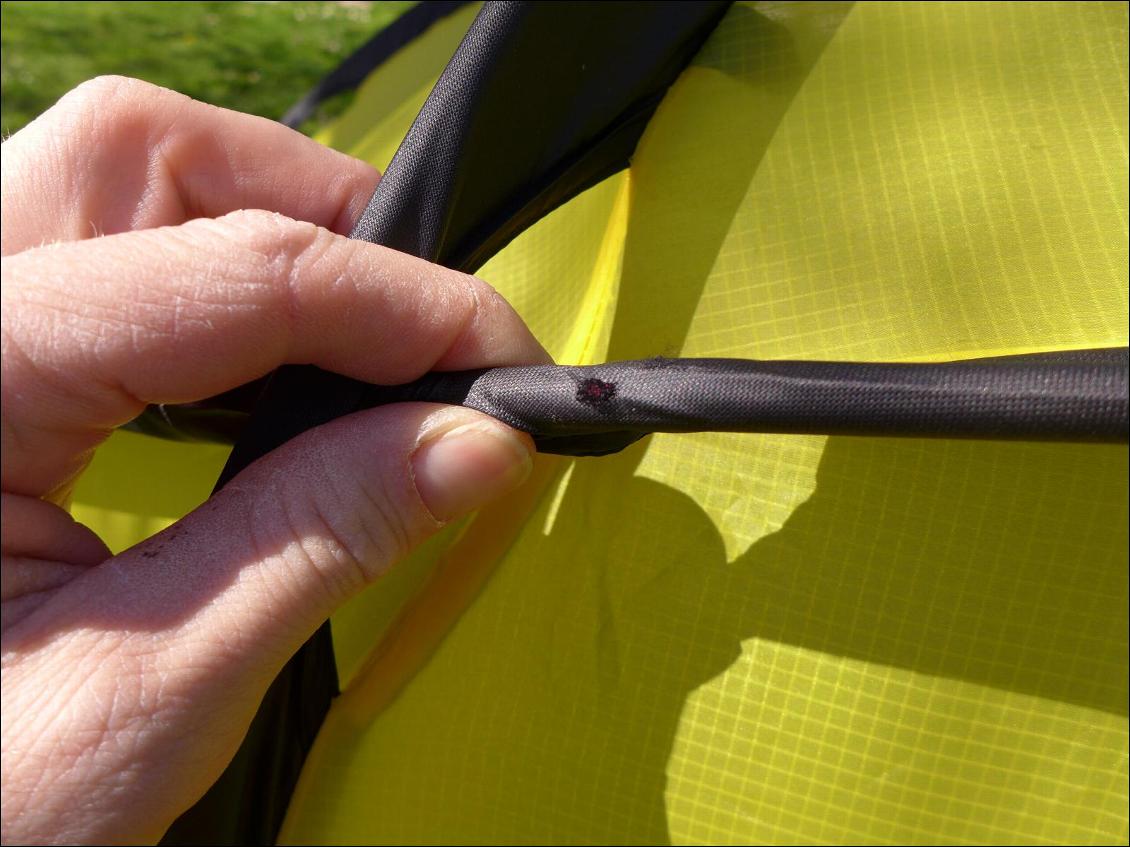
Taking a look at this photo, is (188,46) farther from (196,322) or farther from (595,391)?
(595,391)

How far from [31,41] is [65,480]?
2.50 m

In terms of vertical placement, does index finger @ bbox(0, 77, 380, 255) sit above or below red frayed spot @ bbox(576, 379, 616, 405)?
above

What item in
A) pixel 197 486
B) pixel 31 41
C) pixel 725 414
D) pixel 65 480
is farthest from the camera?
pixel 31 41

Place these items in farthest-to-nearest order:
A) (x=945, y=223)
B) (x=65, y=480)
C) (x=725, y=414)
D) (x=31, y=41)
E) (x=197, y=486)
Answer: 1. (x=31, y=41)
2. (x=197, y=486)
3. (x=945, y=223)
4. (x=65, y=480)
5. (x=725, y=414)

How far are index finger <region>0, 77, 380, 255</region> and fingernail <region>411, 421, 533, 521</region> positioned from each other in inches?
14.5

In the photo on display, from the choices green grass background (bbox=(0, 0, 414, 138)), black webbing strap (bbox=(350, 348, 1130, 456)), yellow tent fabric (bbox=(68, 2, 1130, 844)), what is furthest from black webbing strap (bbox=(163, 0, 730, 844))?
green grass background (bbox=(0, 0, 414, 138))

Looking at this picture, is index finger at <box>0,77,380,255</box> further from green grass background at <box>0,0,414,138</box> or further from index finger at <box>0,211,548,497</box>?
green grass background at <box>0,0,414,138</box>

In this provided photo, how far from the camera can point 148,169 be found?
844 mm

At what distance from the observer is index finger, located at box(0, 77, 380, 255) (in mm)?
791

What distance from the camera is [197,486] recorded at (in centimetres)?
115

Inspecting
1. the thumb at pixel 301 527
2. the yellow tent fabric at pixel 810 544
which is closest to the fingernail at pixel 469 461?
the thumb at pixel 301 527

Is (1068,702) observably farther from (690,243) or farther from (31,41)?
(31,41)

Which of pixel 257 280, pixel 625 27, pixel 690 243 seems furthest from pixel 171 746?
pixel 625 27

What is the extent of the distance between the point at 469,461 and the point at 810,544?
12.0 inches
